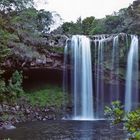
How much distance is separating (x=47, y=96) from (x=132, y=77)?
5.78 meters

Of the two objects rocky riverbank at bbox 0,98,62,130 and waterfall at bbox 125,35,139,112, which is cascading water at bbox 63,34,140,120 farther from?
rocky riverbank at bbox 0,98,62,130

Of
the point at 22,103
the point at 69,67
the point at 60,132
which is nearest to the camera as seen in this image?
the point at 60,132

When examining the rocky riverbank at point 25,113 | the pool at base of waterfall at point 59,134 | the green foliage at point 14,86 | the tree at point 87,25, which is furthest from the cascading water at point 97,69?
the pool at base of waterfall at point 59,134

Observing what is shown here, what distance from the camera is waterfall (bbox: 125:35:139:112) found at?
2408 cm

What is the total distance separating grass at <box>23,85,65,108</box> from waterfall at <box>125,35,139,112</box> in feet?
14.4

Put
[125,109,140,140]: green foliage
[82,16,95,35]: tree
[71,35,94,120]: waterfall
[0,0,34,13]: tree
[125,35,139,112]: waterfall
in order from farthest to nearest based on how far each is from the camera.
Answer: [82,16,95,35]: tree → [71,35,94,120]: waterfall → [125,35,139,112]: waterfall → [0,0,34,13]: tree → [125,109,140,140]: green foliage

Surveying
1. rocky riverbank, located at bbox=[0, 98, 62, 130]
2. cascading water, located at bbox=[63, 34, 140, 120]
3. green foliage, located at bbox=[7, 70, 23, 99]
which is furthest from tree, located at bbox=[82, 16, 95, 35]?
green foliage, located at bbox=[7, 70, 23, 99]

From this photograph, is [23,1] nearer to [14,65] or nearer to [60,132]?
[14,65]

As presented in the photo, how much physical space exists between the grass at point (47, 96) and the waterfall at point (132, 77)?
14.4ft

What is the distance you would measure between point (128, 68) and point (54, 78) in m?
5.35

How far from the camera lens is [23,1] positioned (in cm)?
2070

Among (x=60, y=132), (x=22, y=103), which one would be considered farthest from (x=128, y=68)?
(x=60, y=132)

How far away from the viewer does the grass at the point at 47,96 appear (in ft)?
79.3

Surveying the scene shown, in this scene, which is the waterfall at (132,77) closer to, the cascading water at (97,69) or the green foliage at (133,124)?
the cascading water at (97,69)
